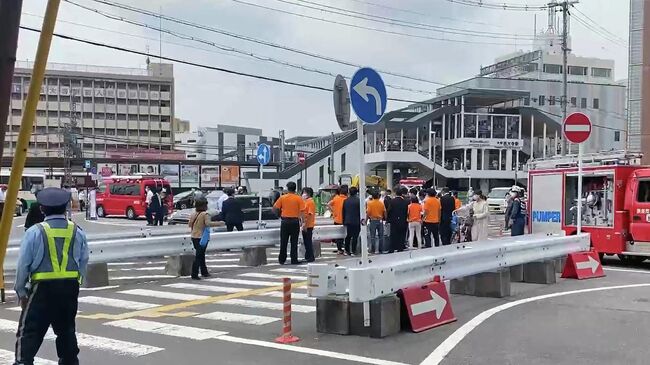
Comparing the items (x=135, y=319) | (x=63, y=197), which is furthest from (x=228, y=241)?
(x=63, y=197)

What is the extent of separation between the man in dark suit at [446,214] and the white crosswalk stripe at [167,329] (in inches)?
440

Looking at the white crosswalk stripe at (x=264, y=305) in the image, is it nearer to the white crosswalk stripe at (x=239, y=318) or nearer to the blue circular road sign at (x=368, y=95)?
the white crosswalk stripe at (x=239, y=318)

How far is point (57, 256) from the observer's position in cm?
519

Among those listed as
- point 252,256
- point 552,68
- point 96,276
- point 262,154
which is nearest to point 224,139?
point 552,68

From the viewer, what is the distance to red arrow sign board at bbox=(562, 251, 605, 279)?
12.9m

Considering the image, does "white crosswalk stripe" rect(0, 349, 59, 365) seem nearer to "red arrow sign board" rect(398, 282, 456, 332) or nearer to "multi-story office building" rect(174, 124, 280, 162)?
"red arrow sign board" rect(398, 282, 456, 332)

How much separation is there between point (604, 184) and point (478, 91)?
43.3 m

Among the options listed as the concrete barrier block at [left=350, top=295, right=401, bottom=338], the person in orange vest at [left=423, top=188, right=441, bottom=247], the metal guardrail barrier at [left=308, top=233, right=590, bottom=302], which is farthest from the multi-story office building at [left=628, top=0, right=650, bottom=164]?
the concrete barrier block at [left=350, top=295, right=401, bottom=338]

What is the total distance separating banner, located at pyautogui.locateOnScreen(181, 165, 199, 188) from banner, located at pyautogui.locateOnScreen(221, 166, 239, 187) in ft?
8.78

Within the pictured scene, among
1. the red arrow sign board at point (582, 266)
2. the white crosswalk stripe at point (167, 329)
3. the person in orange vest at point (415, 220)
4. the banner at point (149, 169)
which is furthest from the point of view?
the banner at point (149, 169)

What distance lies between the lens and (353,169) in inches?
2726

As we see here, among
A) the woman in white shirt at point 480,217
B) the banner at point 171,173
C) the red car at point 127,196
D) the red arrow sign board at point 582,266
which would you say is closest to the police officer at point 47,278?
the red arrow sign board at point 582,266

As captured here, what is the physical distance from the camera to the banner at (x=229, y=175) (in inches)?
2402

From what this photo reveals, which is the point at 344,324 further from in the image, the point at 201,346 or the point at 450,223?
the point at 450,223
